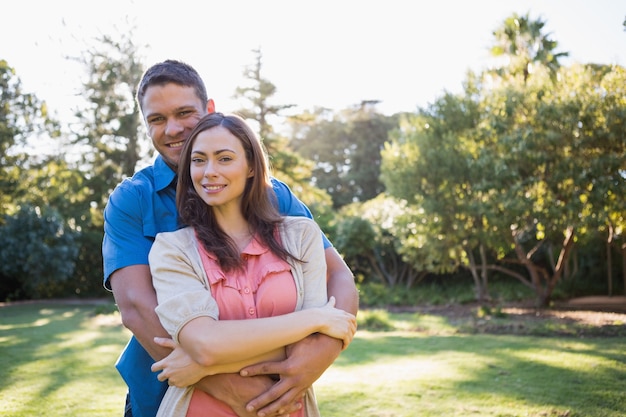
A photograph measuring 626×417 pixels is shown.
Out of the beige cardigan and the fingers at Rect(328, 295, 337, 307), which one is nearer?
the beige cardigan

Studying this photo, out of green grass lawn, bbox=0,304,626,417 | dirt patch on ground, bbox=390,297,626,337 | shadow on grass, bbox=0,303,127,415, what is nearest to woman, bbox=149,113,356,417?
green grass lawn, bbox=0,304,626,417

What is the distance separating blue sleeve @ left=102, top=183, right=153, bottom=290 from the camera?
2068 mm

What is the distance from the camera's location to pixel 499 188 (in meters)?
14.2

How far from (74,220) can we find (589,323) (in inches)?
775

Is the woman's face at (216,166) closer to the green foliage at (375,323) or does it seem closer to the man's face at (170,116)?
the man's face at (170,116)

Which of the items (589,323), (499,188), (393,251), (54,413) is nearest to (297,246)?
(54,413)

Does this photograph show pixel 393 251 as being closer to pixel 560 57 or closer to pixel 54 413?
pixel 560 57

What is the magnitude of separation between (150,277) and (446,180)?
15.0 m

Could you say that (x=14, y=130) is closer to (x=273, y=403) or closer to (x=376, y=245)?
(x=376, y=245)

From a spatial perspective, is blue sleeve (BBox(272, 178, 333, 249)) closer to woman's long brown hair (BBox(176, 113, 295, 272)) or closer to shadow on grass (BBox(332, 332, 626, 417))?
woman's long brown hair (BBox(176, 113, 295, 272))

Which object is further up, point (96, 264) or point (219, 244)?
point (219, 244)

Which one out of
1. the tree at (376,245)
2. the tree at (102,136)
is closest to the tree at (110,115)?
the tree at (102,136)

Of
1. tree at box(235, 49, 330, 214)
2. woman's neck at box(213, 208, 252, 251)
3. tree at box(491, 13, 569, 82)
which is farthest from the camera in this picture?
tree at box(235, 49, 330, 214)

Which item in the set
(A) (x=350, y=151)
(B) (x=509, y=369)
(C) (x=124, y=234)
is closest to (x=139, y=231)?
(C) (x=124, y=234)
